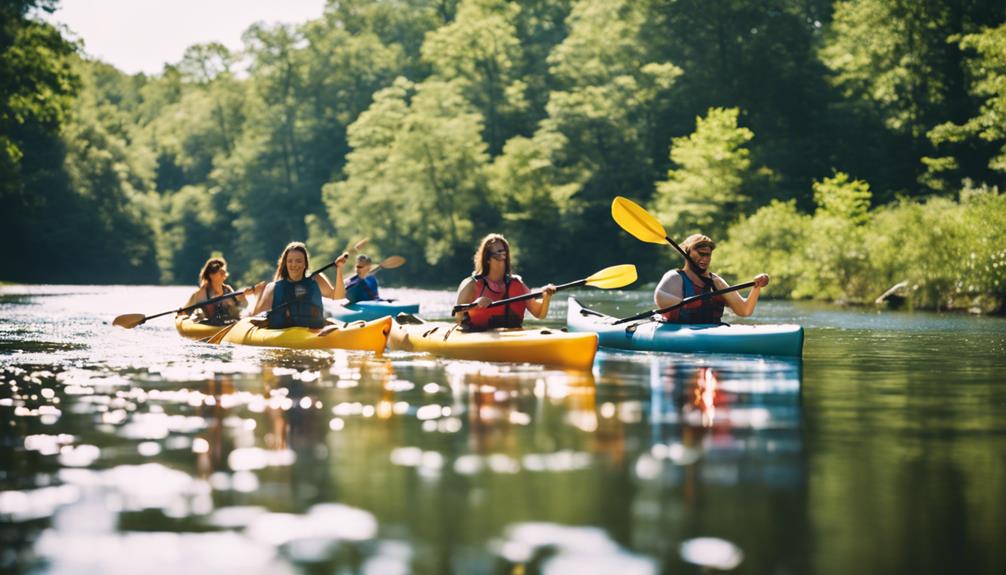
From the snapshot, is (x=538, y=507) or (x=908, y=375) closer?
(x=538, y=507)

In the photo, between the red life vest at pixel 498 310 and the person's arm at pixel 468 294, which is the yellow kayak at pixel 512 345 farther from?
the person's arm at pixel 468 294

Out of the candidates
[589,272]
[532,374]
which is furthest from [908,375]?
[589,272]

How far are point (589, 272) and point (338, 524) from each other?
43.6 m

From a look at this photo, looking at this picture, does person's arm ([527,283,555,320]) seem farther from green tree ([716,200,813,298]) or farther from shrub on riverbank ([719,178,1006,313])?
green tree ([716,200,813,298])

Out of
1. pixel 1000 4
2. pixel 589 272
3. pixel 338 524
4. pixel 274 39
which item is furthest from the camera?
pixel 274 39

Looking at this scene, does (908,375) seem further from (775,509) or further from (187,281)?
(187,281)

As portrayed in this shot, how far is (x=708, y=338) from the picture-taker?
12.5m

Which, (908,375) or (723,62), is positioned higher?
(723,62)

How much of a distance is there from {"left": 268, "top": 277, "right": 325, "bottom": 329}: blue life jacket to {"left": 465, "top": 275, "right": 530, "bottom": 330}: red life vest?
174cm

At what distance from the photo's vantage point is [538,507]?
503 cm

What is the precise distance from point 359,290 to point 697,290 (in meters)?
7.93

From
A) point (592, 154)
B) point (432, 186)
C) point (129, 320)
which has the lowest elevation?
point (129, 320)

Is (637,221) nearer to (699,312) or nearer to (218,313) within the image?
(699,312)

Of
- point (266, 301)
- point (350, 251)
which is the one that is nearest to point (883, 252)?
point (350, 251)
